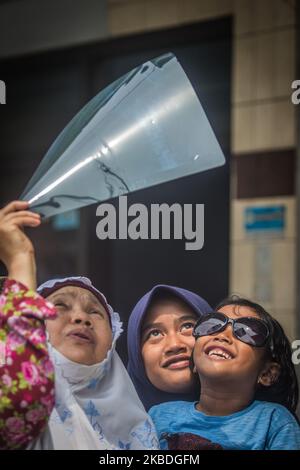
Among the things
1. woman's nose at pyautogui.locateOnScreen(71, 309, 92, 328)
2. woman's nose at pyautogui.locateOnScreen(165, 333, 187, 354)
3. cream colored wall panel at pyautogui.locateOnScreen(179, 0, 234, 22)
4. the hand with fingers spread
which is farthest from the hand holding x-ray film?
cream colored wall panel at pyautogui.locateOnScreen(179, 0, 234, 22)

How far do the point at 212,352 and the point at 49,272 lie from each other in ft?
1.49

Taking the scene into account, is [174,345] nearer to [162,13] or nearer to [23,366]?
[23,366]

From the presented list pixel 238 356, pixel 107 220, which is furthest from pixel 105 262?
pixel 238 356

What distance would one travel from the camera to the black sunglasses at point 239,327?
1.65 meters

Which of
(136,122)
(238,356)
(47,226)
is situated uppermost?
(136,122)

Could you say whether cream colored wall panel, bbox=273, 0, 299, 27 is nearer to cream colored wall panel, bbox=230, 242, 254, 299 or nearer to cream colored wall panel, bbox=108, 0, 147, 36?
cream colored wall panel, bbox=108, 0, 147, 36

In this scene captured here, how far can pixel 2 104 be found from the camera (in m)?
1.80

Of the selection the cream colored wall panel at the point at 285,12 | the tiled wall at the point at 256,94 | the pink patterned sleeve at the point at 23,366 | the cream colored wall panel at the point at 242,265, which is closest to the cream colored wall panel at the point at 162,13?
the tiled wall at the point at 256,94

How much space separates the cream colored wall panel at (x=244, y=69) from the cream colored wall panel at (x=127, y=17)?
31 centimetres

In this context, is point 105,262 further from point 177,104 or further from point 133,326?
point 177,104

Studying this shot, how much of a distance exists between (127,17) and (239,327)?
45.6 inches

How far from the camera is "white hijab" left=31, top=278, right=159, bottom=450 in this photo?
165cm

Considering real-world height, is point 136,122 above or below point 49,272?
above

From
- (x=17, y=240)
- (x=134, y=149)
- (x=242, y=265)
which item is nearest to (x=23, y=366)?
(x=17, y=240)
